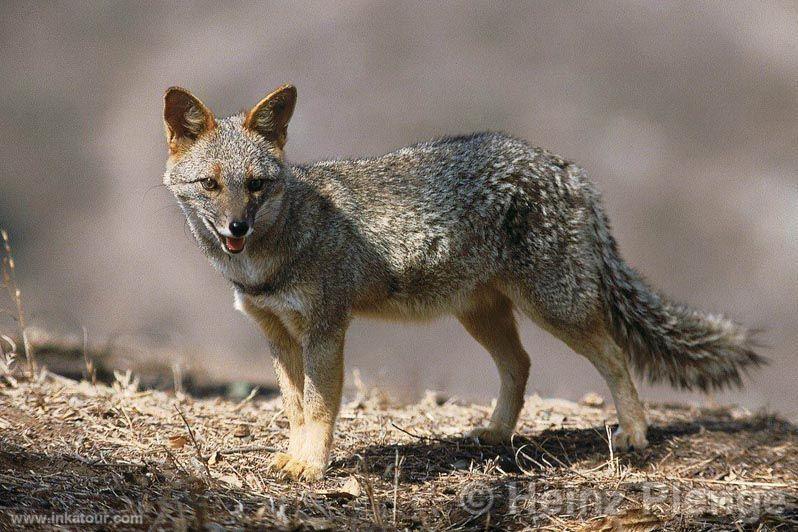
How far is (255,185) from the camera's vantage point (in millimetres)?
5867

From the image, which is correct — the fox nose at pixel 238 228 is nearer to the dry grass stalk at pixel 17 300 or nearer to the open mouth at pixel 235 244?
the open mouth at pixel 235 244

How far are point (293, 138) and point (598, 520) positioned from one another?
9.89 metres

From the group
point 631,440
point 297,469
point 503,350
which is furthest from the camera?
point 503,350

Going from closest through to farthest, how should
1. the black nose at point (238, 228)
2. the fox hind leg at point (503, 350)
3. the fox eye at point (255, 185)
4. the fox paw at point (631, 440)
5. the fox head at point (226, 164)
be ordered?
the black nose at point (238, 228)
the fox head at point (226, 164)
the fox eye at point (255, 185)
the fox paw at point (631, 440)
the fox hind leg at point (503, 350)

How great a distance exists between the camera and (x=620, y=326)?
287 inches

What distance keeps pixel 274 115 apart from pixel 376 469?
262cm

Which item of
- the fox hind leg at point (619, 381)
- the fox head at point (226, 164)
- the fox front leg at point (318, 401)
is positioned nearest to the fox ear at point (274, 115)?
the fox head at point (226, 164)

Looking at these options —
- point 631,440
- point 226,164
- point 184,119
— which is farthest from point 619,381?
point 184,119

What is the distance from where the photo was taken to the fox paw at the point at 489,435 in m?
6.98

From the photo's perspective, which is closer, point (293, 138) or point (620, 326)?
point (620, 326)

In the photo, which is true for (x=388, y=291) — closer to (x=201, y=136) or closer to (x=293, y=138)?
(x=201, y=136)

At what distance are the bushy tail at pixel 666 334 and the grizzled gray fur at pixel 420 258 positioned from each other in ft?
0.04

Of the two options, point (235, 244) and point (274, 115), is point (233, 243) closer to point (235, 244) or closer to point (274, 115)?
point (235, 244)

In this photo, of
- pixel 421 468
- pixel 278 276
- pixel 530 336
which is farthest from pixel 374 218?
pixel 530 336
